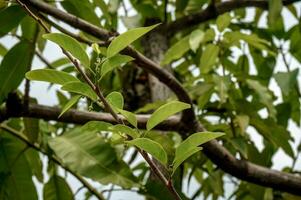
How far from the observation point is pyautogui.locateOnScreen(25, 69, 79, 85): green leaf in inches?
18.0

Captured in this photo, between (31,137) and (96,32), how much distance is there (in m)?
0.33

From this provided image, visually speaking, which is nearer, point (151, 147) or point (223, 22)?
point (151, 147)

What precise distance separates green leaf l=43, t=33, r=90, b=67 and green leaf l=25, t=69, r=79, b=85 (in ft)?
0.07

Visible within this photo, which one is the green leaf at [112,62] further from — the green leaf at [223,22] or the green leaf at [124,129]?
the green leaf at [223,22]

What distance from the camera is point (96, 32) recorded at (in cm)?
73

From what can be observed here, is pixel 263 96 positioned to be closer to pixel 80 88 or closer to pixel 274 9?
pixel 274 9

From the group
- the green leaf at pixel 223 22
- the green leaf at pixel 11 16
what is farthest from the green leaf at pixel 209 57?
the green leaf at pixel 11 16

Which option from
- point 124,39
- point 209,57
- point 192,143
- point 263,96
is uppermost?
point 124,39

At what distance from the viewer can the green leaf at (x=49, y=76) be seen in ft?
1.50

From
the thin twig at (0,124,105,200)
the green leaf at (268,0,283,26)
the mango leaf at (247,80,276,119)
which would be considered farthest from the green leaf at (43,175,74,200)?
the green leaf at (268,0,283,26)

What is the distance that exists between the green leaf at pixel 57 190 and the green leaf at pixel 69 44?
1.79ft

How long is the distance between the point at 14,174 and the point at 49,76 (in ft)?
1.71

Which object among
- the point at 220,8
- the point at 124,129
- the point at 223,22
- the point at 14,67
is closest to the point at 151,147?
the point at 124,129

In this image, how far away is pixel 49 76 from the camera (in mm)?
462
